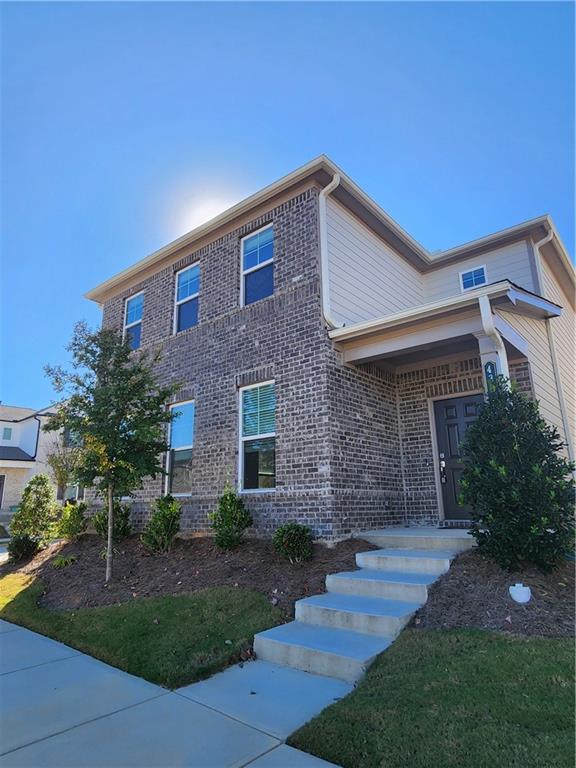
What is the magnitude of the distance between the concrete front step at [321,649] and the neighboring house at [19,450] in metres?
21.6

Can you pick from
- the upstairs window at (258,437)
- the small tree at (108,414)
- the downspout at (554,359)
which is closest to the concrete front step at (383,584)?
the upstairs window at (258,437)

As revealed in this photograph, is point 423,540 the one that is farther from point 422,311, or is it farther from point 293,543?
point 422,311

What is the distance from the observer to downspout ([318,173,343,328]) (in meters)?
7.78

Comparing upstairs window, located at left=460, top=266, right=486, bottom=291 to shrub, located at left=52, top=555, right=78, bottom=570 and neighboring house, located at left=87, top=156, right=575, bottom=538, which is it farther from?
shrub, located at left=52, top=555, right=78, bottom=570

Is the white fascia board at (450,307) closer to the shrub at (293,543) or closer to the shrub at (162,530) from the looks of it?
the shrub at (293,543)

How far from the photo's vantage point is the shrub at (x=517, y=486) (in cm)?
471

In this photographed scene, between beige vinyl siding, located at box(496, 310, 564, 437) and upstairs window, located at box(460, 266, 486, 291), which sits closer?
beige vinyl siding, located at box(496, 310, 564, 437)

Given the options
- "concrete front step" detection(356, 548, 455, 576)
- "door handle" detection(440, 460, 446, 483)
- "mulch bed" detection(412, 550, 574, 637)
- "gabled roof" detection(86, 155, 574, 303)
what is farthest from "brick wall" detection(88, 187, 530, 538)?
"mulch bed" detection(412, 550, 574, 637)

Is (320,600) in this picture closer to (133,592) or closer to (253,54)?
(133,592)

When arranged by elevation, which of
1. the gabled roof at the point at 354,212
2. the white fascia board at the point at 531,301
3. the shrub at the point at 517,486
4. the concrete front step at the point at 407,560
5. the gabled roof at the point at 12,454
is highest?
the gabled roof at the point at 354,212

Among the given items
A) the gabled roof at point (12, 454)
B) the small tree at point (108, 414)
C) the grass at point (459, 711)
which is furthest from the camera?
the gabled roof at point (12, 454)

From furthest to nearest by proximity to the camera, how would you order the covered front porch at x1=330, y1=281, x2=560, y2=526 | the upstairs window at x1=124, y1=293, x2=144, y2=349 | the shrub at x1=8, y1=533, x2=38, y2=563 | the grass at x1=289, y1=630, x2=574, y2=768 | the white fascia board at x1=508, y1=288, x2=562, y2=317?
the upstairs window at x1=124, y1=293, x2=144, y2=349 → the shrub at x1=8, y1=533, x2=38, y2=563 → the covered front porch at x1=330, y1=281, x2=560, y2=526 → the white fascia board at x1=508, y1=288, x2=562, y2=317 → the grass at x1=289, y1=630, x2=574, y2=768

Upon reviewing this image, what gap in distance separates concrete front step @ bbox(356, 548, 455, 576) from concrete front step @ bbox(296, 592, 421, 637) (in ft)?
2.23

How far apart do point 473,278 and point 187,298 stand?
21.6ft
